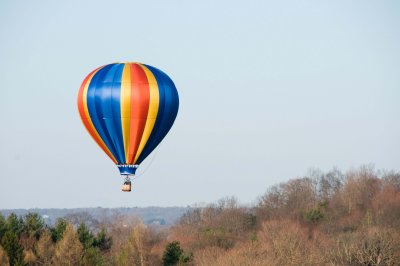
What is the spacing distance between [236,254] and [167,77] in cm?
2121

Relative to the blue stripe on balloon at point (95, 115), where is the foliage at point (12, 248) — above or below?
below

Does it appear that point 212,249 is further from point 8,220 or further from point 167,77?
point 167,77

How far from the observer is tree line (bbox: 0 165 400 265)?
6047cm

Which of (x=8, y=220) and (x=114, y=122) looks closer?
(x=114, y=122)

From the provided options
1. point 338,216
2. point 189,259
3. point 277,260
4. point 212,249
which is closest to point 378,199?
point 338,216

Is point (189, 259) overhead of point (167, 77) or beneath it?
beneath

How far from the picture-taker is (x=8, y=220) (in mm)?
72438

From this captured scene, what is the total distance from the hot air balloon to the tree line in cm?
1505

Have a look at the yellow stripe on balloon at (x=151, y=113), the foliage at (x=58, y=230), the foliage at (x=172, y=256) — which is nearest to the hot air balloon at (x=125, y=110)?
the yellow stripe on balloon at (x=151, y=113)

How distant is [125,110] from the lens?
4416 centimetres

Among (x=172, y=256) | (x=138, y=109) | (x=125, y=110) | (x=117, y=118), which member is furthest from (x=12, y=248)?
(x=138, y=109)

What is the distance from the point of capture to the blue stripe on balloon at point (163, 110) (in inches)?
1763

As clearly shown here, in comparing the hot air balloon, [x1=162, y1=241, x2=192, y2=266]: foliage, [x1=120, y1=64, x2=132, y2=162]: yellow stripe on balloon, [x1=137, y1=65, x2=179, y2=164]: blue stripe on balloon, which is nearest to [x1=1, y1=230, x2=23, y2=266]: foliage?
[x1=162, y1=241, x2=192, y2=266]: foliage

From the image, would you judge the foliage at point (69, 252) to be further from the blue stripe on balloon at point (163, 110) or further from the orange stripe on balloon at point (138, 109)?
the orange stripe on balloon at point (138, 109)
